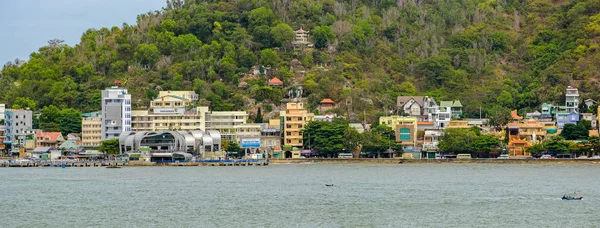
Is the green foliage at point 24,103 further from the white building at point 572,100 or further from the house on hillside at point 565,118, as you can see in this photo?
the white building at point 572,100

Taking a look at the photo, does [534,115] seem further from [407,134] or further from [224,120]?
[224,120]

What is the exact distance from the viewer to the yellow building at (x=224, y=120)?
12381 cm

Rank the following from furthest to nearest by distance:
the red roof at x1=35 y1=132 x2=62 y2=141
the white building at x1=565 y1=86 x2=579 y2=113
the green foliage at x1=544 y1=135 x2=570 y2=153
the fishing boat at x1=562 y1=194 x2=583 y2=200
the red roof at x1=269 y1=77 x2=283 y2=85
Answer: the red roof at x1=269 y1=77 x2=283 y2=85 < the white building at x1=565 y1=86 x2=579 y2=113 < the red roof at x1=35 y1=132 x2=62 y2=141 < the green foliage at x1=544 y1=135 x2=570 y2=153 < the fishing boat at x1=562 y1=194 x2=583 y2=200

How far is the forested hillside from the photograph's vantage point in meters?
137

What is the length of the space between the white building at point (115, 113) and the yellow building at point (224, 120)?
9.52 metres

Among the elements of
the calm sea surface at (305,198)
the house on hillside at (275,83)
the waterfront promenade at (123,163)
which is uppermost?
the house on hillside at (275,83)

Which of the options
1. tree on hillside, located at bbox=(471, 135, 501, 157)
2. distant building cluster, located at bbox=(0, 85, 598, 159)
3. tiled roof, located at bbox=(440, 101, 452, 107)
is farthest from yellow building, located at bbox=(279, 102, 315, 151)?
tiled roof, located at bbox=(440, 101, 452, 107)

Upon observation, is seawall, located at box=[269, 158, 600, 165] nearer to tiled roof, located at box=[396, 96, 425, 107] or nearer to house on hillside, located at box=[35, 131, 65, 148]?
tiled roof, located at box=[396, 96, 425, 107]

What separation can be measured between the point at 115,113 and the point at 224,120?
1264cm

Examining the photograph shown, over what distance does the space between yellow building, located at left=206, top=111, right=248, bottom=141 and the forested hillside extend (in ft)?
19.5

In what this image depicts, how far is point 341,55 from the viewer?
485ft

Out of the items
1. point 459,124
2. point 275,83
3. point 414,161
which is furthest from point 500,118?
point 275,83

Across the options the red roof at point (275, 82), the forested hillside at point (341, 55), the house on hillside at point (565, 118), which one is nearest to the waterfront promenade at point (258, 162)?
the house on hillside at point (565, 118)

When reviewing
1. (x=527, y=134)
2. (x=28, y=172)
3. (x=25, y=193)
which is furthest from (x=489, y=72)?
(x=25, y=193)
